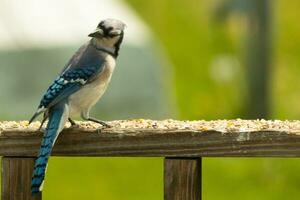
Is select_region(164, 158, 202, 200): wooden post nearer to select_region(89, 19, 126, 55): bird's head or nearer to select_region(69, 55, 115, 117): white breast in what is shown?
select_region(69, 55, 115, 117): white breast

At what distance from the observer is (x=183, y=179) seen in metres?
3.88

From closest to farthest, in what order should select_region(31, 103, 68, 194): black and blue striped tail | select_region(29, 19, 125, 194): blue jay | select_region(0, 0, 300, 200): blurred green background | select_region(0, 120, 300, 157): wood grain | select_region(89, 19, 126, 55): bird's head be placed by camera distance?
select_region(0, 120, 300, 157): wood grain, select_region(31, 103, 68, 194): black and blue striped tail, select_region(29, 19, 125, 194): blue jay, select_region(89, 19, 126, 55): bird's head, select_region(0, 0, 300, 200): blurred green background

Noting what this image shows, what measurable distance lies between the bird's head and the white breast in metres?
0.08

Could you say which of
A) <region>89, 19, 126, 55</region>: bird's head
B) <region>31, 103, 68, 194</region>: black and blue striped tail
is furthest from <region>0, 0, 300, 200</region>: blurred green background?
<region>31, 103, 68, 194</region>: black and blue striped tail

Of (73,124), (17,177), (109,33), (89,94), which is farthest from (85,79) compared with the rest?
(17,177)

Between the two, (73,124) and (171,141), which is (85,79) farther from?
(171,141)

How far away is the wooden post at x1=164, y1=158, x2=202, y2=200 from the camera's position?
3.88 metres

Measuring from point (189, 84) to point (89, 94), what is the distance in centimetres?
1089

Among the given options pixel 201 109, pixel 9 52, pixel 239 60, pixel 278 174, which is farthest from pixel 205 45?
pixel 278 174

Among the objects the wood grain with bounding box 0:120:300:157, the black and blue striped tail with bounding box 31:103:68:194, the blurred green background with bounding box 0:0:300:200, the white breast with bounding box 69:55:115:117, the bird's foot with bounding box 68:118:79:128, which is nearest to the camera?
the wood grain with bounding box 0:120:300:157

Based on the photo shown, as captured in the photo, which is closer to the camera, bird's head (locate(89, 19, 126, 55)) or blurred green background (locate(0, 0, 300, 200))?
bird's head (locate(89, 19, 126, 55))

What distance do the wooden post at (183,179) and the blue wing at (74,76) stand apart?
2.42 feet

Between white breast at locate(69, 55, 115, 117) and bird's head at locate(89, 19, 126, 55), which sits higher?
bird's head at locate(89, 19, 126, 55)

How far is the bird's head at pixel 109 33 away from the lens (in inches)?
188
